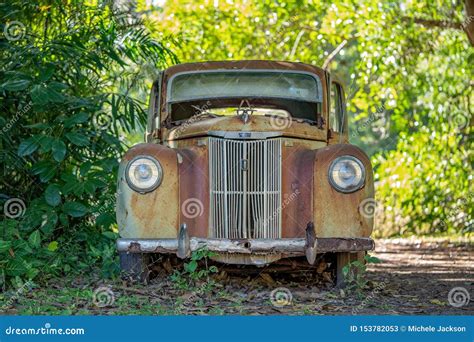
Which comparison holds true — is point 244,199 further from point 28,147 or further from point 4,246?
point 28,147

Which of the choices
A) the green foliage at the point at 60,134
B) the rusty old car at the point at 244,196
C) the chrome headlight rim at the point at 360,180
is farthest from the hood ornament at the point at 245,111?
the green foliage at the point at 60,134

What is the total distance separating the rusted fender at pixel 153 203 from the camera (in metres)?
6.01

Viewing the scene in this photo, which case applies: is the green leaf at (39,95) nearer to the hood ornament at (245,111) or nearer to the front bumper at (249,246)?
the hood ornament at (245,111)

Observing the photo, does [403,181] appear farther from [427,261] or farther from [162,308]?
[162,308]

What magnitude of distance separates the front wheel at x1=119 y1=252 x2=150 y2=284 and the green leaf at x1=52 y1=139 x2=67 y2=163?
1.32m

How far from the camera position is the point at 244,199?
6.11 meters

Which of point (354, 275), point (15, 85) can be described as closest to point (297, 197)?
point (354, 275)

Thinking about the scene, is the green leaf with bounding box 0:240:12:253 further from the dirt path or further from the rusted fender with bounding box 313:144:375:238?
the rusted fender with bounding box 313:144:375:238

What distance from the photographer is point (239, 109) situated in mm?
6824

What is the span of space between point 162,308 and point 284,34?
1101 centimetres

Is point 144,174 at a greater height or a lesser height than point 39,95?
lesser

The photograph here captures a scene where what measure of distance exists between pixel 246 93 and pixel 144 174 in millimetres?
1477

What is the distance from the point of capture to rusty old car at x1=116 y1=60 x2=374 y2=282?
231 inches

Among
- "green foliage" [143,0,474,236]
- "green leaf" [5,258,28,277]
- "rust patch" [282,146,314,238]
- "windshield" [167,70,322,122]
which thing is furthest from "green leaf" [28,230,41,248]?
"green foliage" [143,0,474,236]
